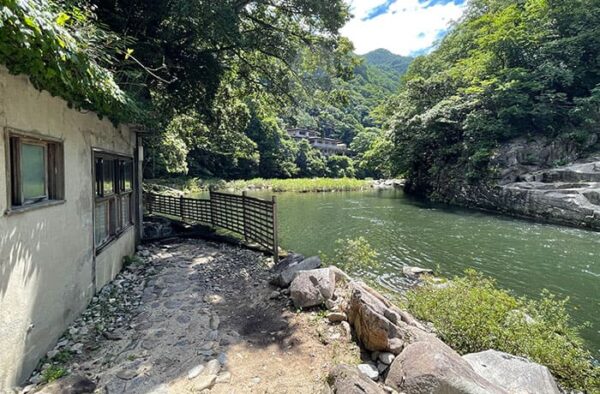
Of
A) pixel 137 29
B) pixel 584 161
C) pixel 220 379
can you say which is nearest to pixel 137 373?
pixel 220 379

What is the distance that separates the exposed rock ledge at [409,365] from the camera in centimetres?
232

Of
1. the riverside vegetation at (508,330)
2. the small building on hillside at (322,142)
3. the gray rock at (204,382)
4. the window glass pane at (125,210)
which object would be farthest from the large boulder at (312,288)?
the small building on hillside at (322,142)

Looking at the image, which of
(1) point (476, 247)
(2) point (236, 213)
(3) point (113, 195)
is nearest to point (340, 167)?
(1) point (476, 247)

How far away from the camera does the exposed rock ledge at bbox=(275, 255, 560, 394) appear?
2316 millimetres

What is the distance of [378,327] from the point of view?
302cm

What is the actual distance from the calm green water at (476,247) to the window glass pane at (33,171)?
579cm

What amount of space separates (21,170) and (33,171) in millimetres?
259

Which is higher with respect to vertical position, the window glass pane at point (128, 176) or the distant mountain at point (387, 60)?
the distant mountain at point (387, 60)

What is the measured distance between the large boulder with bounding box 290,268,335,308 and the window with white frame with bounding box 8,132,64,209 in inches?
114

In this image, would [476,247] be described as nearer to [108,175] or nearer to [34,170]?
[108,175]

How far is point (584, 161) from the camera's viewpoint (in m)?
15.2

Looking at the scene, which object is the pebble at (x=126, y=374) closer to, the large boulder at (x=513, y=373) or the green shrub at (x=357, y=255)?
the large boulder at (x=513, y=373)

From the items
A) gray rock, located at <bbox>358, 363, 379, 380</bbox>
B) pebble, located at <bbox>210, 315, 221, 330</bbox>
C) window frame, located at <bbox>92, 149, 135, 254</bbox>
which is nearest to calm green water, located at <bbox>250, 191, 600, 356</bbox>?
gray rock, located at <bbox>358, 363, 379, 380</bbox>

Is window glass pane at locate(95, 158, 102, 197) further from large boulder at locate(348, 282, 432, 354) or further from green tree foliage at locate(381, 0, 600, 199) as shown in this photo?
green tree foliage at locate(381, 0, 600, 199)
